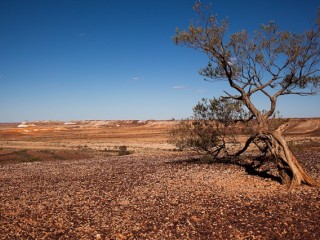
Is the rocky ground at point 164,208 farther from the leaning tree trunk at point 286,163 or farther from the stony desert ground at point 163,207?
the leaning tree trunk at point 286,163

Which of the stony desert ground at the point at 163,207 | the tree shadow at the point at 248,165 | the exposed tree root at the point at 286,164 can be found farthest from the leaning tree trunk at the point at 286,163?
the tree shadow at the point at 248,165

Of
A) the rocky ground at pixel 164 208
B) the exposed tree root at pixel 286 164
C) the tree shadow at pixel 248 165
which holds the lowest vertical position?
the rocky ground at pixel 164 208

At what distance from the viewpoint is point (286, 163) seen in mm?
16781

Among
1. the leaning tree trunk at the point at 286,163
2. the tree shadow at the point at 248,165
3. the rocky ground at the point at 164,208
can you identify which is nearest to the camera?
the rocky ground at the point at 164,208

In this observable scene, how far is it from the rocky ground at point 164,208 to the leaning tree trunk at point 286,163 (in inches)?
21.5

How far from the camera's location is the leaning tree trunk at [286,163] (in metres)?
16.2

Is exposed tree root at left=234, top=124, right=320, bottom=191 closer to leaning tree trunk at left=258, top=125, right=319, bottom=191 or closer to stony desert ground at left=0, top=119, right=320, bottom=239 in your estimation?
leaning tree trunk at left=258, top=125, right=319, bottom=191

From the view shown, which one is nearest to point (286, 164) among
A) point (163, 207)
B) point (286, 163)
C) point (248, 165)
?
point (286, 163)

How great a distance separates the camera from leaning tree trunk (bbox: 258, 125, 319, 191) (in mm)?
16234

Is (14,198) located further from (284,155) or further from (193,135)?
(284,155)

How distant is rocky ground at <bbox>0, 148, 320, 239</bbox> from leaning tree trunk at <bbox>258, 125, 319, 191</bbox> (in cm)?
55

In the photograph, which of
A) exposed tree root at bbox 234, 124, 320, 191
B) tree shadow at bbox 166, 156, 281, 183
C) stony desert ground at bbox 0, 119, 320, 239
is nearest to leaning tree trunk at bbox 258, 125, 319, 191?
exposed tree root at bbox 234, 124, 320, 191

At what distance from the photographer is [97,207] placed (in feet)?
48.8

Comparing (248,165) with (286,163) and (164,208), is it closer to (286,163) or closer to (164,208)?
(286,163)
